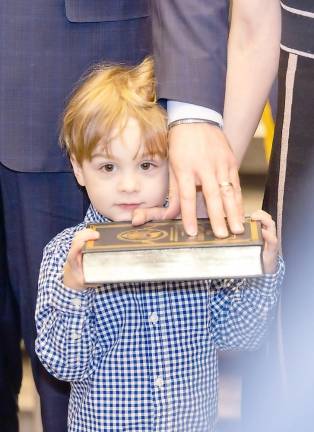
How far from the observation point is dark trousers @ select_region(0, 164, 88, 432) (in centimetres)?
157

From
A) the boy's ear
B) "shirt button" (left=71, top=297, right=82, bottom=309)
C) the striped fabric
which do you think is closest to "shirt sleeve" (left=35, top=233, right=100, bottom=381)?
"shirt button" (left=71, top=297, right=82, bottom=309)

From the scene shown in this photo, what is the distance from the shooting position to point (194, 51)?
1.37 m

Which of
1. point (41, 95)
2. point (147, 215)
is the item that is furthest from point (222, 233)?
point (41, 95)

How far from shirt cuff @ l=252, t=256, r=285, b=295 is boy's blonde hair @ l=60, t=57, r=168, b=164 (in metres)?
0.24

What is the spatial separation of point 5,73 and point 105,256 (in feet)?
1.43

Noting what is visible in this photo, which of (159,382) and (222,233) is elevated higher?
(222,233)

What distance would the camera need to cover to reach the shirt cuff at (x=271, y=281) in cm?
138

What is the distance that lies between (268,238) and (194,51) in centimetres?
29

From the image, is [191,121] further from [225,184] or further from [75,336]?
[75,336]

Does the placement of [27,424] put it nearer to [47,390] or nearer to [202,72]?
[47,390]

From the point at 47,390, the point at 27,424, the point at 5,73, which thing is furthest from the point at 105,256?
the point at 27,424

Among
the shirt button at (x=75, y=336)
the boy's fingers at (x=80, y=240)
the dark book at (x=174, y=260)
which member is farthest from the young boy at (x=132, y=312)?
the dark book at (x=174, y=260)

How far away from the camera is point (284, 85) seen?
1270 mm

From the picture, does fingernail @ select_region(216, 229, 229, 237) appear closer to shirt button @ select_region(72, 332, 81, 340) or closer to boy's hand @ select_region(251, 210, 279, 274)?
boy's hand @ select_region(251, 210, 279, 274)
